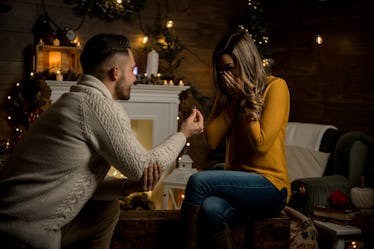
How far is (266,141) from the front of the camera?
1.99 metres

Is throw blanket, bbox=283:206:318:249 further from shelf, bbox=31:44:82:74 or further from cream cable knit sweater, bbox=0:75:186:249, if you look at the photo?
shelf, bbox=31:44:82:74

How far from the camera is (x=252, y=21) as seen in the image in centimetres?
435

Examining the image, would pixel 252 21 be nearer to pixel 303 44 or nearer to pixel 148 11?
pixel 303 44

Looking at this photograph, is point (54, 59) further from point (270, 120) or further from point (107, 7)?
point (270, 120)

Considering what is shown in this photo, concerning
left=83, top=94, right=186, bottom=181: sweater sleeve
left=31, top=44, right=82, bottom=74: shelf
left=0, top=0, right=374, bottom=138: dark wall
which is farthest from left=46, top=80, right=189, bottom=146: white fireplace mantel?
left=83, top=94, right=186, bottom=181: sweater sleeve

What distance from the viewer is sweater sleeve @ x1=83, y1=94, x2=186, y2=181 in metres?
1.50

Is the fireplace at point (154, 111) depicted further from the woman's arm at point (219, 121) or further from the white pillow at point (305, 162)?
the woman's arm at point (219, 121)

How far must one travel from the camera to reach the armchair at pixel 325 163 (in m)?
3.19

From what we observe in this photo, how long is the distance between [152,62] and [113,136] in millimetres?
2849

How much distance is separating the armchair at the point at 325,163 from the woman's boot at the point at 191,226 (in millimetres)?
1502

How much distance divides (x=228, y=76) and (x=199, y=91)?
2513 mm

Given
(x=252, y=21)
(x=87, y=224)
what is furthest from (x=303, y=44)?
(x=87, y=224)

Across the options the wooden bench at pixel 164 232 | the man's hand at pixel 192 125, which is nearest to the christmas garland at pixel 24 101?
the wooden bench at pixel 164 232

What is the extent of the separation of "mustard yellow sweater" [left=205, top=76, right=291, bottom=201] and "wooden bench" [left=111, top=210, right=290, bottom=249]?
0.18 m
